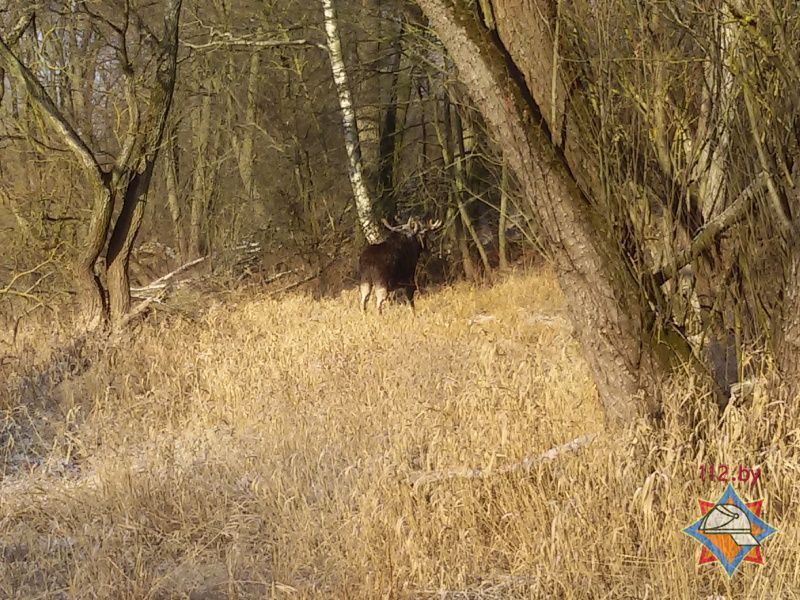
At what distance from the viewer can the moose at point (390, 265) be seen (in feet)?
32.4

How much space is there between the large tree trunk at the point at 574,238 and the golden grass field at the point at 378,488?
0.67 ft

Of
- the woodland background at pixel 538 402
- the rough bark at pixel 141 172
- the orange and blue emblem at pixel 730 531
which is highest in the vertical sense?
the rough bark at pixel 141 172

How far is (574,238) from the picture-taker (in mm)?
3346

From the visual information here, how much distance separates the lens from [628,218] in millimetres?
3504

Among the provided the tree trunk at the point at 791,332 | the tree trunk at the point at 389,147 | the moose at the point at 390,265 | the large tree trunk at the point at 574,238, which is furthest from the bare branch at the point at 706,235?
the tree trunk at the point at 389,147

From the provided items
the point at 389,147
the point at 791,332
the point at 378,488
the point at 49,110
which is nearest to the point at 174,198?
the point at 389,147

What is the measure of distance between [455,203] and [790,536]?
387 inches

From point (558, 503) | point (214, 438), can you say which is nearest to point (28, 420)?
point (214, 438)

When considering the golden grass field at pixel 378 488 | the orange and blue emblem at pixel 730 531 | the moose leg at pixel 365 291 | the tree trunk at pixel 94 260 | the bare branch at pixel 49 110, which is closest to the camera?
the orange and blue emblem at pixel 730 531

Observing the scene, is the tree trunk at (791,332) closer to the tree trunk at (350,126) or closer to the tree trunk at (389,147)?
the tree trunk at (350,126)

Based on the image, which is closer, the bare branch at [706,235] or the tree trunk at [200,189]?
the bare branch at [706,235]

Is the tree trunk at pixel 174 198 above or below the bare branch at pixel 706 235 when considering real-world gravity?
above

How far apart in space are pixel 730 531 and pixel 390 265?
24.4ft

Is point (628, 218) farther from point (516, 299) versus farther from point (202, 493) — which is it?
point (516, 299)
